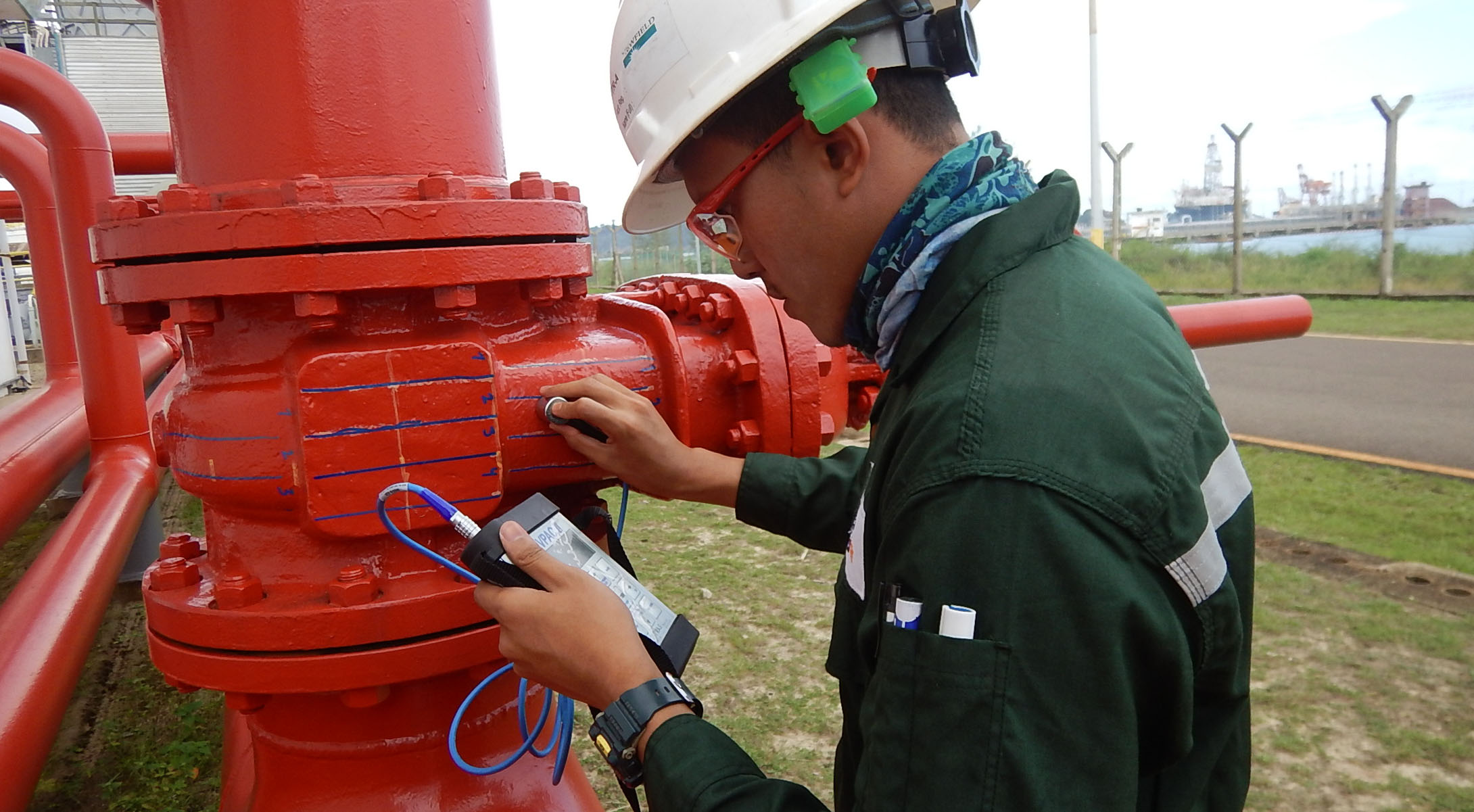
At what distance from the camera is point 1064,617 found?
0.79 metres

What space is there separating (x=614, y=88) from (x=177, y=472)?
748 millimetres

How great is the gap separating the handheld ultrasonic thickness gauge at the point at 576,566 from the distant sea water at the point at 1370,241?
13092mm

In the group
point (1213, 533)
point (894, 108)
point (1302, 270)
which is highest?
point (894, 108)

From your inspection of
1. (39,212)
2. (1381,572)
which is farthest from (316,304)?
(1381,572)

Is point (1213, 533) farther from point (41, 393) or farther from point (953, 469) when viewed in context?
point (41, 393)

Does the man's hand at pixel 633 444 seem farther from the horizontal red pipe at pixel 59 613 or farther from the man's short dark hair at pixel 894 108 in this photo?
the horizontal red pipe at pixel 59 613

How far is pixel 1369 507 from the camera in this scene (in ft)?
15.0

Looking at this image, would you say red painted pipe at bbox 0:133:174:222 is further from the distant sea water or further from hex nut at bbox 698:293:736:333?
the distant sea water

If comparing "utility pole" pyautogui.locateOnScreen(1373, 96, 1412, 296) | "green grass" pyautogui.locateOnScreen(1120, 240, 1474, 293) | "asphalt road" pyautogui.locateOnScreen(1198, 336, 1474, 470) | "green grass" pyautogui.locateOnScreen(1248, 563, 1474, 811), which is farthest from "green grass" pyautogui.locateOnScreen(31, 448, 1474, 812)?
"green grass" pyautogui.locateOnScreen(1120, 240, 1474, 293)

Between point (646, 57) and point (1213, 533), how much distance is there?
0.80 m

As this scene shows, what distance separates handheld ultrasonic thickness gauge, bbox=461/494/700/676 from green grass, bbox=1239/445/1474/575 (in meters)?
3.75

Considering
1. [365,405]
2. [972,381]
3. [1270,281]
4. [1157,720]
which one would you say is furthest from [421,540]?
[1270,281]

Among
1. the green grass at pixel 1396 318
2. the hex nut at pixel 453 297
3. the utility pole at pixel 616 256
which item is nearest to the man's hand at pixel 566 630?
the hex nut at pixel 453 297

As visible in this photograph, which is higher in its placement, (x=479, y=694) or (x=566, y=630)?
(x=566, y=630)
